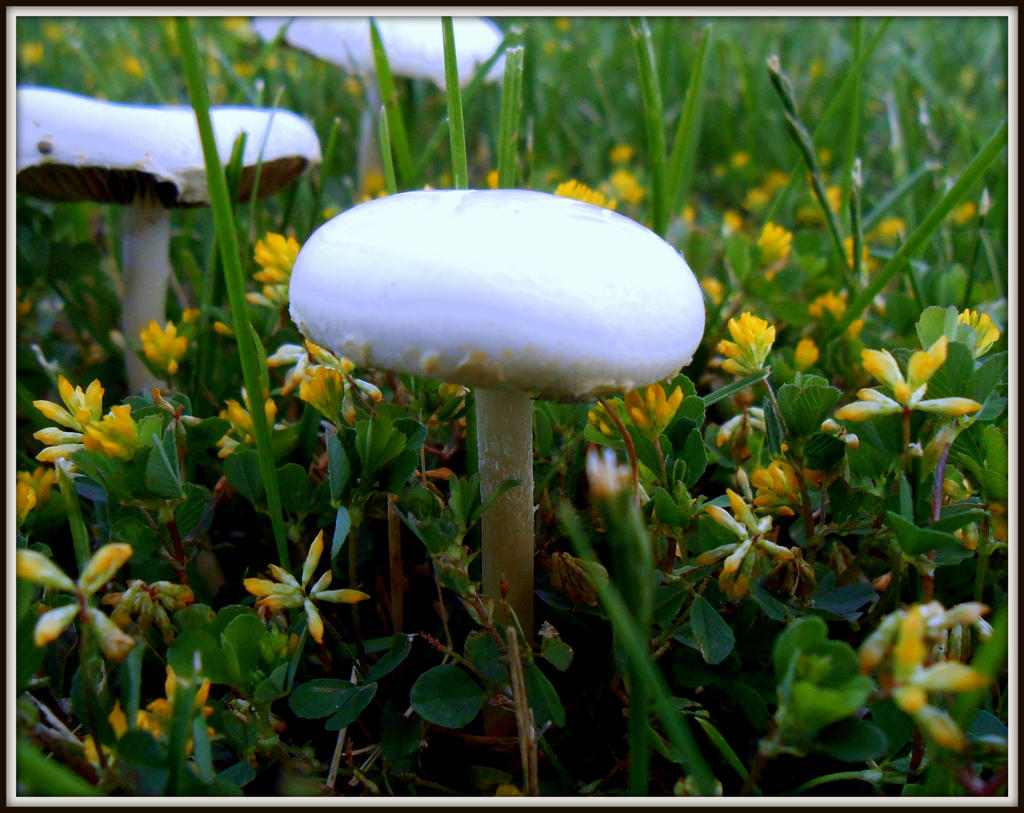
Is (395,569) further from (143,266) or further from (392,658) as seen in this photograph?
(143,266)

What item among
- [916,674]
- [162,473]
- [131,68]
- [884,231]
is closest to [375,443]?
[162,473]

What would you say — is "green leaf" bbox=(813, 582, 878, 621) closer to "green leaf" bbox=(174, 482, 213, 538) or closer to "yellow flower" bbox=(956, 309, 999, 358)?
"yellow flower" bbox=(956, 309, 999, 358)

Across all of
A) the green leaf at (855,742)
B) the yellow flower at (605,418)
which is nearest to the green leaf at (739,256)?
the yellow flower at (605,418)

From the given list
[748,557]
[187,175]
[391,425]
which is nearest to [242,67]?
[187,175]

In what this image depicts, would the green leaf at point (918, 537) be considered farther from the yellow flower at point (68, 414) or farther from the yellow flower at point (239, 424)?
the yellow flower at point (68, 414)

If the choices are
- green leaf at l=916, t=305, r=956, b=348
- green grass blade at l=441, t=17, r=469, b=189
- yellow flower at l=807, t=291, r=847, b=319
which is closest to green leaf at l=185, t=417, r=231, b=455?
green grass blade at l=441, t=17, r=469, b=189

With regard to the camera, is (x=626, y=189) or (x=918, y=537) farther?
(x=626, y=189)
